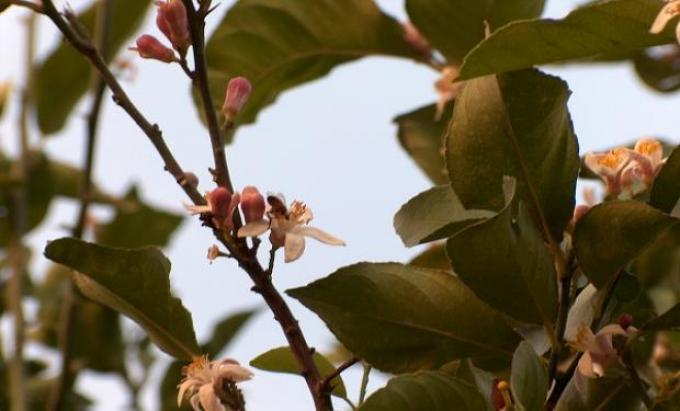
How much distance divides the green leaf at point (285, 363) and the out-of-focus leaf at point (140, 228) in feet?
3.65

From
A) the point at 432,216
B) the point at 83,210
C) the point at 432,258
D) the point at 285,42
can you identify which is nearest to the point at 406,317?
the point at 432,216

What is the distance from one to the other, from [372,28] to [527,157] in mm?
592

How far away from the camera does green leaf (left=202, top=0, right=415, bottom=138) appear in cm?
131

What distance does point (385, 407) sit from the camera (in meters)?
0.76

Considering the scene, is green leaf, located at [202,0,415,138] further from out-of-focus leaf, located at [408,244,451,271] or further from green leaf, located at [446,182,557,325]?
green leaf, located at [446,182,557,325]

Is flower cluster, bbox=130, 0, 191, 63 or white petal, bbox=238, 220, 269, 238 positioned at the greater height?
flower cluster, bbox=130, 0, 191, 63

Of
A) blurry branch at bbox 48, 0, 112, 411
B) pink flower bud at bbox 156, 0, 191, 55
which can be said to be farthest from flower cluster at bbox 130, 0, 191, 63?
blurry branch at bbox 48, 0, 112, 411

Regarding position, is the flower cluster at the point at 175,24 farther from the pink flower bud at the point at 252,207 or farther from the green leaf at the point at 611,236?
the green leaf at the point at 611,236

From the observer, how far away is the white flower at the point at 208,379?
0.86 m

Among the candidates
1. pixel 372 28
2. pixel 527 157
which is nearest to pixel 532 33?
pixel 527 157

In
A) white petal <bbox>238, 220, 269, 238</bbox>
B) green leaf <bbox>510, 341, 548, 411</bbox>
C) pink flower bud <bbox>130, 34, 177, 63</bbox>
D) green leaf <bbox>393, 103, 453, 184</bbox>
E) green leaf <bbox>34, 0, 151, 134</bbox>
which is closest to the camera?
green leaf <bbox>510, 341, 548, 411</bbox>

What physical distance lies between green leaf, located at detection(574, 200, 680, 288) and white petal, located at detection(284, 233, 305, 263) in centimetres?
18

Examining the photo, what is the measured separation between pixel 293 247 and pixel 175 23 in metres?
0.18

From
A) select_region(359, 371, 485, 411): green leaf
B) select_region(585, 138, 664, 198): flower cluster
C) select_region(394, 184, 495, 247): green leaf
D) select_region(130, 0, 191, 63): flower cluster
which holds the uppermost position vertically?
select_region(130, 0, 191, 63): flower cluster
